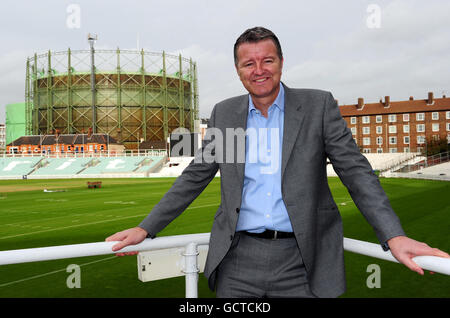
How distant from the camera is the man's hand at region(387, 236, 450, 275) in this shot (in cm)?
155

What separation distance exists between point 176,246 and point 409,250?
1036 mm

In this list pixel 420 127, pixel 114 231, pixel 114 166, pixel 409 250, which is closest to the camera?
pixel 409 250

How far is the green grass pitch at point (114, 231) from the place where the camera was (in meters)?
5.78

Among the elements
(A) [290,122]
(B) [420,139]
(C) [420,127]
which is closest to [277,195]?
(A) [290,122]

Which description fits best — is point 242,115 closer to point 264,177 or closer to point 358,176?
point 264,177

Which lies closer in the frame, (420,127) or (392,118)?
(420,127)

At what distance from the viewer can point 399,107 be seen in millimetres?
77000

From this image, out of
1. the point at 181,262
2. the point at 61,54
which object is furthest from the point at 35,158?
the point at 181,262

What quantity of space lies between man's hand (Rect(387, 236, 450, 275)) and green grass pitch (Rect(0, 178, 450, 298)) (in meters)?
4.02

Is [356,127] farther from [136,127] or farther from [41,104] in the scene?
[41,104]

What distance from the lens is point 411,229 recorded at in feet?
33.6

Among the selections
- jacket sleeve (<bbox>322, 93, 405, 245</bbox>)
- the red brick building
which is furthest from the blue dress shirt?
the red brick building

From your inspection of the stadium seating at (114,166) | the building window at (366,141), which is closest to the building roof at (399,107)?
the building window at (366,141)
